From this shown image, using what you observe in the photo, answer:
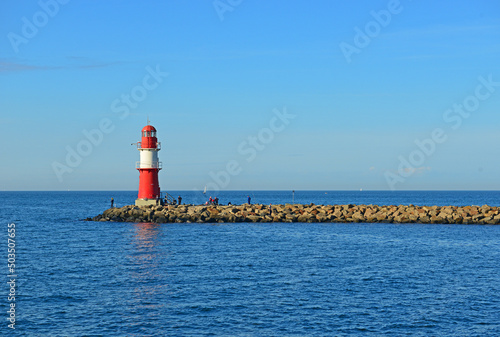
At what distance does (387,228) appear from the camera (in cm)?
5472

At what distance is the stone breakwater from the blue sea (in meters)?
13.7

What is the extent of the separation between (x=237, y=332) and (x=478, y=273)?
17.1 meters

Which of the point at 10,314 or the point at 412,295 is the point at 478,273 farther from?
the point at 10,314

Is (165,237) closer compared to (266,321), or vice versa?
(266,321)

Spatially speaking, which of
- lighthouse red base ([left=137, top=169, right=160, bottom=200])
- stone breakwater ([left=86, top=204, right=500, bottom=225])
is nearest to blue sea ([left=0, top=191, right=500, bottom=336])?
stone breakwater ([left=86, top=204, right=500, bottom=225])

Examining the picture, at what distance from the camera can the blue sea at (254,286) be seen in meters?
20.2

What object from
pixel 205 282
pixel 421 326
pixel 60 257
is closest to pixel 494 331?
pixel 421 326

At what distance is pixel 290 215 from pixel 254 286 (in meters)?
35.2

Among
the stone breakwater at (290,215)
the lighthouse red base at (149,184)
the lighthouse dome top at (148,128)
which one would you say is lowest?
the stone breakwater at (290,215)

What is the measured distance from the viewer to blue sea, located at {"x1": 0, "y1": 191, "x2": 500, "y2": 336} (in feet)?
66.3

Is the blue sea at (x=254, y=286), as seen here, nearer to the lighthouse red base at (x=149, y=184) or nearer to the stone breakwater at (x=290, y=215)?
the stone breakwater at (x=290, y=215)

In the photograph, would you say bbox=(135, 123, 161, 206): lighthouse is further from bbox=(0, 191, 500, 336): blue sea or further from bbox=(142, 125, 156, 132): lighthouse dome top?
bbox=(0, 191, 500, 336): blue sea

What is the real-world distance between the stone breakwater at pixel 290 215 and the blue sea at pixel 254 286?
1366 centimetres

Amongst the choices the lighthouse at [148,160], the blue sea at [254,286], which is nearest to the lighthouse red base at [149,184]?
the lighthouse at [148,160]
